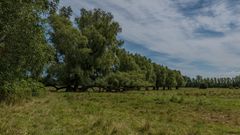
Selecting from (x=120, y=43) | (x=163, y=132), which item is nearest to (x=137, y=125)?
(x=163, y=132)

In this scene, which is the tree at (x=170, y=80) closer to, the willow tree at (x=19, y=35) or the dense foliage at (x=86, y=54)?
the dense foliage at (x=86, y=54)

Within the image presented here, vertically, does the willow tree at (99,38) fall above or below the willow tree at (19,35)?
above

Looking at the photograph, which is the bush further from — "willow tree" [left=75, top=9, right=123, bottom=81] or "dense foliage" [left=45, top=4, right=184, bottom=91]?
"willow tree" [left=75, top=9, right=123, bottom=81]

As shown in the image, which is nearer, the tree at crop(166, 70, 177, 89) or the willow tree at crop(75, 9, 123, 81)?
the willow tree at crop(75, 9, 123, 81)

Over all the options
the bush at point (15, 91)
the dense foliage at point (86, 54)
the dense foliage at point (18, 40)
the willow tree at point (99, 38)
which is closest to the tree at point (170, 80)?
the dense foliage at point (86, 54)

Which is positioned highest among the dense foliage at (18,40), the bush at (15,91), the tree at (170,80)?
the tree at (170,80)

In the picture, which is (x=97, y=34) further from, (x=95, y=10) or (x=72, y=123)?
(x=72, y=123)

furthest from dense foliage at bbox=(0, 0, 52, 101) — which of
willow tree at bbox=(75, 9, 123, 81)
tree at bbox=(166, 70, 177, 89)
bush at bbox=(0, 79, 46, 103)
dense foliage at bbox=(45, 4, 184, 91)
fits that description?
tree at bbox=(166, 70, 177, 89)

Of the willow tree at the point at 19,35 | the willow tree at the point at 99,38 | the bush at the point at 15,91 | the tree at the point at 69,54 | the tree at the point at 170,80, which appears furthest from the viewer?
the tree at the point at 170,80

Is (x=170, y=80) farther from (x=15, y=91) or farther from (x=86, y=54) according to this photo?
(x=15, y=91)

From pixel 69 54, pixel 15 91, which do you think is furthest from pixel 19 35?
pixel 69 54

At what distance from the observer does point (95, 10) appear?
223ft

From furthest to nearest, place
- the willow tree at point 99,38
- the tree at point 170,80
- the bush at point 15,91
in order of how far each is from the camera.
→ the tree at point 170,80
the willow tree at point 99,38
the bush at point 15,91

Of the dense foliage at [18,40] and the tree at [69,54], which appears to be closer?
the dense foliage at [18,40]
